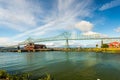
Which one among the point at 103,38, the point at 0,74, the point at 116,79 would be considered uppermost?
the point at 103,38

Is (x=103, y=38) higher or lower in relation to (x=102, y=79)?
higher

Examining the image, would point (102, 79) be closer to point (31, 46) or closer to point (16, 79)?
point (16, 79)

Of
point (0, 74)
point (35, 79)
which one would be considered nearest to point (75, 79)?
point (35, 79)

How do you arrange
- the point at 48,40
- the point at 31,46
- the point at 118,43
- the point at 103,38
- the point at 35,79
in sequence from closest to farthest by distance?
the point at 35,79
the point at 118,43
the point at 103,38
the point at 31,46
the point at 48,40

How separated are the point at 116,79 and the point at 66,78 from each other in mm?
6823

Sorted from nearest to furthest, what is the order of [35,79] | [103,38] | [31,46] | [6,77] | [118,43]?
[6,77] < [35,79] < [118,43] < [103,38] < [31,46]

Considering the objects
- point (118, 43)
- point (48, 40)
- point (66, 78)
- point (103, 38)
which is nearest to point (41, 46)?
point (48, 40)

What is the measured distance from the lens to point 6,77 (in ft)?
58.5

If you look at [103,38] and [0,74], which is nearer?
[0,74]

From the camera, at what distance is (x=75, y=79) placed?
20.1 m

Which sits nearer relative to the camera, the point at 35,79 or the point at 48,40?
the point at 35,79

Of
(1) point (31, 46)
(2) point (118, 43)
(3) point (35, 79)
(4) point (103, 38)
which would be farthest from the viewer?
(1) point (31, 46)

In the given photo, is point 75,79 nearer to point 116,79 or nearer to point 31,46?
point 116,79

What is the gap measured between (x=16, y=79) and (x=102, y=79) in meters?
11.3
